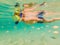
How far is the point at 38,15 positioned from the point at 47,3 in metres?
0.11

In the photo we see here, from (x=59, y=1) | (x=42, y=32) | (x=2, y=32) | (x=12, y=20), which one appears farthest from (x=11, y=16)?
(x=59, y=1)

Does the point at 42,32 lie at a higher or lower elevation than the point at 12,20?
lower

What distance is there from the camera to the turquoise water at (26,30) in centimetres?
100

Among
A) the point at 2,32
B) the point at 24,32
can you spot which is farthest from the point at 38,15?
the point at 2,32

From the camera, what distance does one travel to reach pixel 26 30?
1.02 m

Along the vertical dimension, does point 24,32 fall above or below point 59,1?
below

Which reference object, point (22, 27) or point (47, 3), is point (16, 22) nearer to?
point (22, 27)

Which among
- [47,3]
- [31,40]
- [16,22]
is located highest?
[47,3]

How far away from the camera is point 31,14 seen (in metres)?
1.04

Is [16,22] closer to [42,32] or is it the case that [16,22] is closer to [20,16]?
[20,16]

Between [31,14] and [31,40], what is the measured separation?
0.63ft

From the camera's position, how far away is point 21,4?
3.44ft

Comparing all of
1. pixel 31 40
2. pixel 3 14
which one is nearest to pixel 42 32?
pixel 31 40

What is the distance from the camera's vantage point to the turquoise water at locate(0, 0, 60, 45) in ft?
3.29
